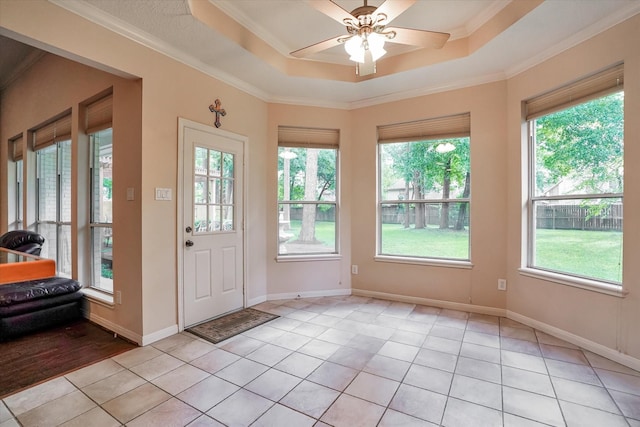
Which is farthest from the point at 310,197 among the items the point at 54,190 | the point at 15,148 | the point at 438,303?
the point at 15,148

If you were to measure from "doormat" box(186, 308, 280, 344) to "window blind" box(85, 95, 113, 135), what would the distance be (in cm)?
226

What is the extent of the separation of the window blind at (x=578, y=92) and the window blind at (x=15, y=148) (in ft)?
23.5

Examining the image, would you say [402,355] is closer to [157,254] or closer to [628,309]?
[628,309]

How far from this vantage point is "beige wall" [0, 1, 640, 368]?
228 centimetres

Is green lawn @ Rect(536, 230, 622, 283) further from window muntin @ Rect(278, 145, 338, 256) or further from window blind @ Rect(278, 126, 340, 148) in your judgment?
window blind @ Rect(278, 126, 340, 148)

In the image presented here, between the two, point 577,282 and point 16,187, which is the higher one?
point 16,187

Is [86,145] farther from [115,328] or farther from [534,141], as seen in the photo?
[534,141]

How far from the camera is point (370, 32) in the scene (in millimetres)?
2037

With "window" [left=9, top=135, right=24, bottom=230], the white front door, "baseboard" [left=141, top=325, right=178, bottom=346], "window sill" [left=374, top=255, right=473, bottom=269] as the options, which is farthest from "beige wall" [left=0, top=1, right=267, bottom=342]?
"window" [left=9, top=135, right=24, bottom=230]

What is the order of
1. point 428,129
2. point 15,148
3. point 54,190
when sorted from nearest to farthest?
point 428,129 → point 54,190 → point 15,148

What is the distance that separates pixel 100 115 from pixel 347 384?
3516 mm

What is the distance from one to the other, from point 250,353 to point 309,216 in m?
A: 2.05

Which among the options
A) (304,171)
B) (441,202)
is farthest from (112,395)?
(441,202)

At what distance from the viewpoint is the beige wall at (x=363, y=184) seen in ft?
7.48
